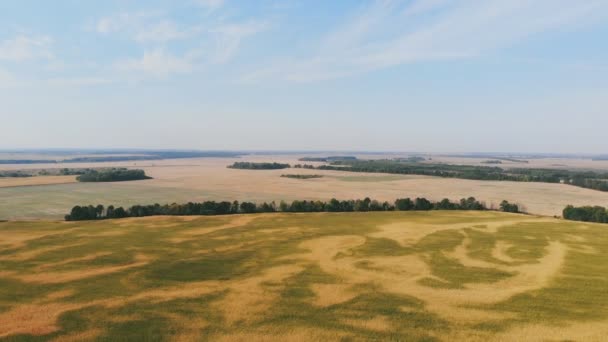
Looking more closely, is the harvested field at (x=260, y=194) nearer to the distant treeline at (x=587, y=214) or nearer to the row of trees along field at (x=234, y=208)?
the distant treeline at (x=587, y=214)

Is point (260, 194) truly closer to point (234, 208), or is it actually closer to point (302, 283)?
point (234, 208)

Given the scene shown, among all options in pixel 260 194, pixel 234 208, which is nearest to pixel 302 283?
pixel 234 208

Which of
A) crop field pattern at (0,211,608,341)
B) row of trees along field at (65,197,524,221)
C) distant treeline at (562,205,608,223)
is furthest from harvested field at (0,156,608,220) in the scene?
crop field pattern at (0,211,608,341)

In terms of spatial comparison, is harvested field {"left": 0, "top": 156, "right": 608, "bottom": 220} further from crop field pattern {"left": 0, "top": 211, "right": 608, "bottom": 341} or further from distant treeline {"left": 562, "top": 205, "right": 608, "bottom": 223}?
crop field pattern {"left": 0, "top": 211, "right": 608, "bottom": 341}

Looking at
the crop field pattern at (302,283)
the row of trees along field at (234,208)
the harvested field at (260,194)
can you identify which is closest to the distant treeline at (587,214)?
the harvested field at (260,194)

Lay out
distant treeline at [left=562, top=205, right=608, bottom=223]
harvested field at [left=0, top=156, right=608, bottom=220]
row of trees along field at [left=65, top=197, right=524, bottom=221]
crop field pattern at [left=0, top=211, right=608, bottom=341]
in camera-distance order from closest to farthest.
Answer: crop field pattern at [left=0, top=211, right=608, bottom=341] < distant treeline at [left=562, top=205, right=608, bottom=223] < row of trees along field at [left=65, top=197, right=524, bottom=221] < harvested field at [left=0, top=156, right=608, bottom=220]

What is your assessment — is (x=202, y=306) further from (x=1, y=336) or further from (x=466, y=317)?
(x=466, y=317)
